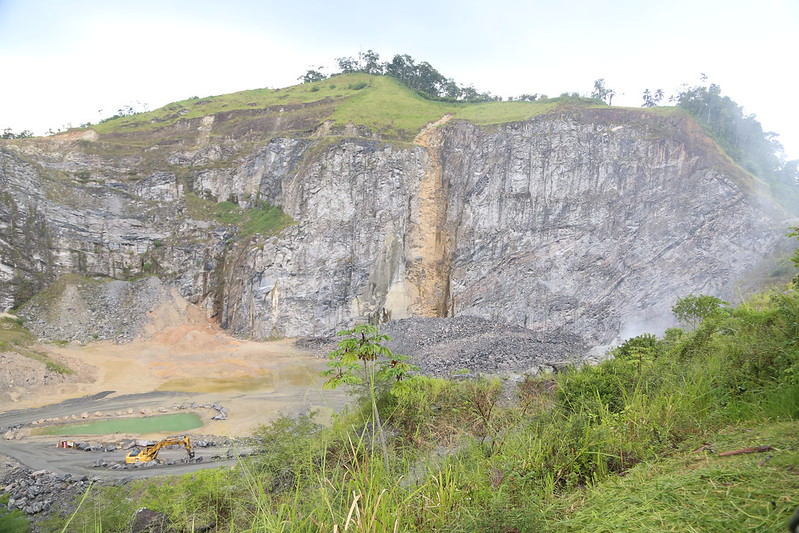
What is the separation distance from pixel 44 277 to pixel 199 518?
38963mm

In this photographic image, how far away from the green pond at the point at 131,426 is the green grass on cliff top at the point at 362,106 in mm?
31844

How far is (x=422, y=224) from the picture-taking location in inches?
1412

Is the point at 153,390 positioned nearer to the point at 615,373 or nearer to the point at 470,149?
the point at 615,373

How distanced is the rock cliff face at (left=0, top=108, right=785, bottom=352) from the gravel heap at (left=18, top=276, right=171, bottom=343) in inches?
65.1

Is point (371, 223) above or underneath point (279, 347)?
above

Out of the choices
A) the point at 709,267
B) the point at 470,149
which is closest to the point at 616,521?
the point at 709,267

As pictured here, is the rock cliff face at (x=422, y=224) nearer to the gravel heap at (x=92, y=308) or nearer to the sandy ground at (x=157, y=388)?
the gravel heap at (x=92, y=308)

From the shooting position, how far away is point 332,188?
3622 centimetres

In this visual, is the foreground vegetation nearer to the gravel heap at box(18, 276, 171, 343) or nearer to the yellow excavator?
the yellow excavator

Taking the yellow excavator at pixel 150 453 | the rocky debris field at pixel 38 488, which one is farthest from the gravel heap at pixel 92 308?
the yellow excavator at pixel 150 453

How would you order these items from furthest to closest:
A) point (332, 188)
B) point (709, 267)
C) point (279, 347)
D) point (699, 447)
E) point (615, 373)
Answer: point (332, 188), point (279, 347), point (709, 267), point (615, 373), point (699, 447)

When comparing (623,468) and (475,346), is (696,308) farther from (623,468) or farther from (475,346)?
(623,468)

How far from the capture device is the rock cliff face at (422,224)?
28.0 metres

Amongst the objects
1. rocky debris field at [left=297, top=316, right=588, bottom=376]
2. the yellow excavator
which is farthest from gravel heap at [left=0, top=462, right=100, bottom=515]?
rocky debris field at [left=297, top=316, right=588, bottom=376]
